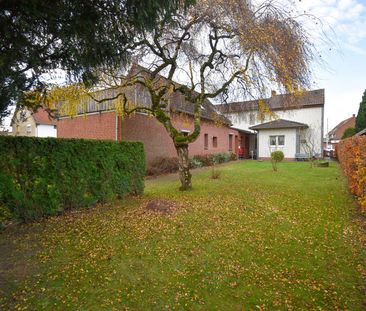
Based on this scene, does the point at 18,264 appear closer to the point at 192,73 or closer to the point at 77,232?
the point at 77,232

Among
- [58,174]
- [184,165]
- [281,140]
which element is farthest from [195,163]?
[58,174]

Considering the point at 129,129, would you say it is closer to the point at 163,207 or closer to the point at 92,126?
the point at 92,126

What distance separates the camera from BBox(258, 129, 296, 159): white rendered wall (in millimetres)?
27469

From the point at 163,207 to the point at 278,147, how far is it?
77.8 ft

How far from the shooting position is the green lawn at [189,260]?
3.14 meters

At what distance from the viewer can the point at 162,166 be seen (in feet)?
53.8

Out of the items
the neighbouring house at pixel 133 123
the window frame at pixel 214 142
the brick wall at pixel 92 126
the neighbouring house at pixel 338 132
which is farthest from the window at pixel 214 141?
the neighbouring house at pixel 338 132

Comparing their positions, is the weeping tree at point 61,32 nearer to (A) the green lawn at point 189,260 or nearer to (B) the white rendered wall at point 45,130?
(A) the green lawn at point 189,260

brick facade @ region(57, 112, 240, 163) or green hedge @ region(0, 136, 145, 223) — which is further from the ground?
brick facade @ region(57, 112, 240, 163)

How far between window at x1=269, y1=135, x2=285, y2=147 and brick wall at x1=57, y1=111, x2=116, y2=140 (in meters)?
19.1

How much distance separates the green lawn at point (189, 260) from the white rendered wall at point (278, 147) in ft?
70.9

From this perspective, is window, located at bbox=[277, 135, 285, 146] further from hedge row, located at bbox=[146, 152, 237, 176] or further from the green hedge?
the green hedge

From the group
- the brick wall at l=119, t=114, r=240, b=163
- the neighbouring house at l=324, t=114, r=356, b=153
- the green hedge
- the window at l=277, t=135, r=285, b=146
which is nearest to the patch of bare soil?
the green hedge

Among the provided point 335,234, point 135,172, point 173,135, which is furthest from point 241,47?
point 335,234
